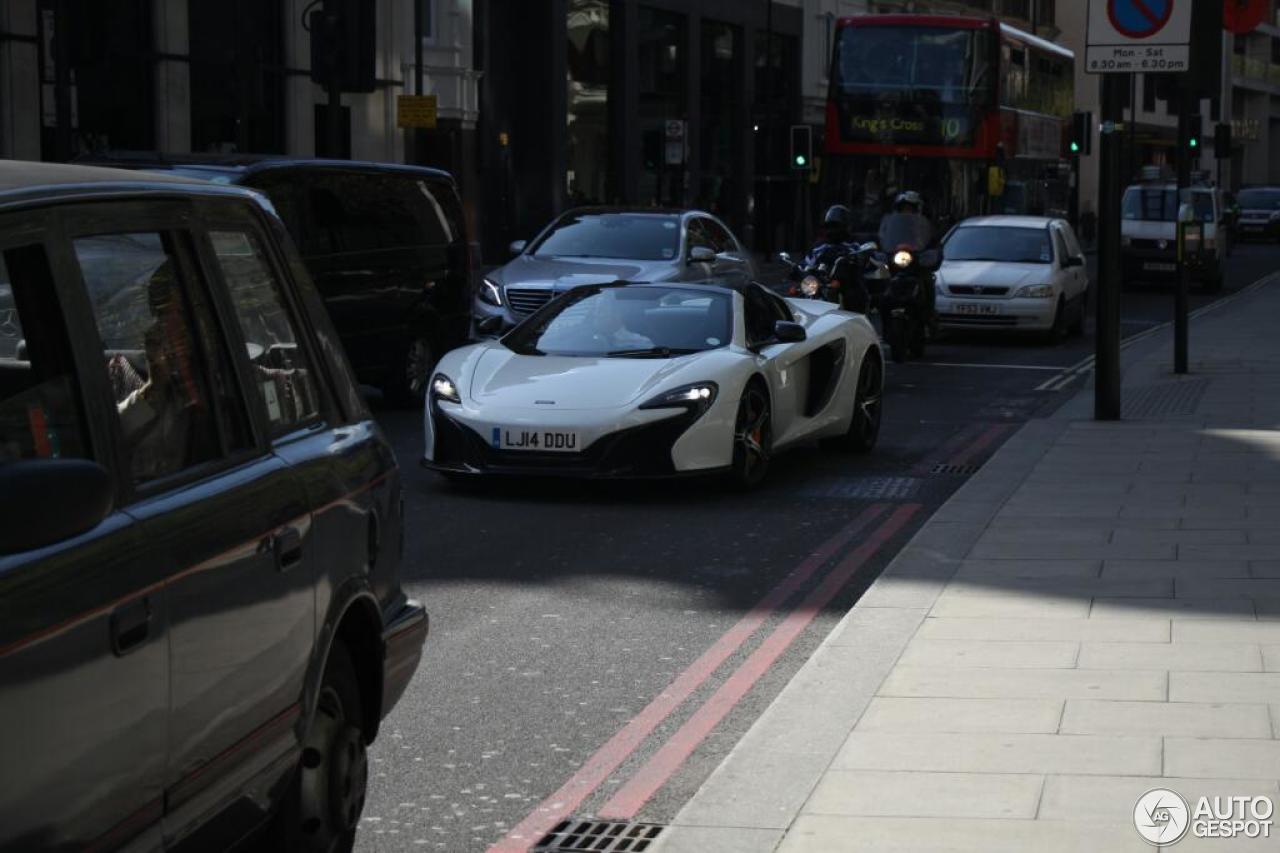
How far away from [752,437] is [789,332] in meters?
0.87

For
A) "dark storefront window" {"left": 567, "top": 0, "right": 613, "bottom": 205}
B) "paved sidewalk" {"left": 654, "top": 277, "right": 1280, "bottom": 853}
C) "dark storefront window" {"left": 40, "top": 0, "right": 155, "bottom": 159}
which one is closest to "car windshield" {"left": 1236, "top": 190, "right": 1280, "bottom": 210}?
"dark storefront window" {"left": 567, "top": 0, "right": 613, "bottom": 205}

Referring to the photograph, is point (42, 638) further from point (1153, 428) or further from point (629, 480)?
point (1153, 428)

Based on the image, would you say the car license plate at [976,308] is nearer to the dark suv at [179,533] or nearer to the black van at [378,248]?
the black van at [378,248]

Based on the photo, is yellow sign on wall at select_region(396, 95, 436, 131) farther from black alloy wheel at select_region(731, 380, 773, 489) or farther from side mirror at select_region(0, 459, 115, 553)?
side mirror at select_region(0, 459, 115, 553)

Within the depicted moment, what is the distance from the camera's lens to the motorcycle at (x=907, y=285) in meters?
22.0

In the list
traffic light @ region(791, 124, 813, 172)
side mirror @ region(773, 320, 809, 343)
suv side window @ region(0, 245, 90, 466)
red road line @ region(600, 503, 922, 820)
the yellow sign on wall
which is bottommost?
red road line @ region(600, 503, 922, 820)

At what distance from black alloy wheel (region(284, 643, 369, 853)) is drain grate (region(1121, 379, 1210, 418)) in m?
11.8

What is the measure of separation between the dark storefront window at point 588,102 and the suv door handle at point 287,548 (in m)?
39.8

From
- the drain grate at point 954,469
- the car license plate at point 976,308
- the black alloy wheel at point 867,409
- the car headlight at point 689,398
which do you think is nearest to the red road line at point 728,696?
the car headlight at point 689,398

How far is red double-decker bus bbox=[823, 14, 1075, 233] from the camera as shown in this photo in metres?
31.5

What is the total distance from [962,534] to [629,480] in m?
2.41

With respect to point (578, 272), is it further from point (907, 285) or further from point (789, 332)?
point (789, 332)

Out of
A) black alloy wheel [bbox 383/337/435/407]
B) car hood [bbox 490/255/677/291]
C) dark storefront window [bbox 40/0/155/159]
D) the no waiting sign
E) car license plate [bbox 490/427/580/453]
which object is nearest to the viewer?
car license plate [bbox 490/427/580/453]

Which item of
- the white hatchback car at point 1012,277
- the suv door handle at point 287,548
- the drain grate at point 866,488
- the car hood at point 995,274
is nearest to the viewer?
the suv door handle at point 287,548
